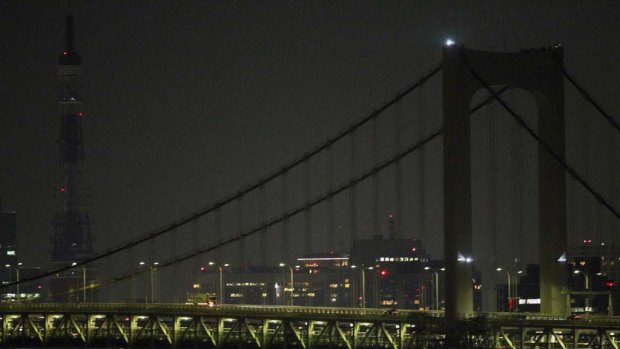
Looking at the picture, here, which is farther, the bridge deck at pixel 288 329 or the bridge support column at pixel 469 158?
the bridge deck at pixel 288 329

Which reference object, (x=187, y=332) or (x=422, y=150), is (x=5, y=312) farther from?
(x=422, y=150)

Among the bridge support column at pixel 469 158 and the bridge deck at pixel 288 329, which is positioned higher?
the bridge support column at pixel 469 158

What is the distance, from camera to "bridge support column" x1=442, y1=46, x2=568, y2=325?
110 metres

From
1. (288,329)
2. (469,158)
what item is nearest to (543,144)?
(469,158)

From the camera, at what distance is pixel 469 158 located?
111688 mm

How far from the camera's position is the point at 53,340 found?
440 feet

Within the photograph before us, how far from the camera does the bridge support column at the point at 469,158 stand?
361ft

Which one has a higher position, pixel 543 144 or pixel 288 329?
pixel 543 144

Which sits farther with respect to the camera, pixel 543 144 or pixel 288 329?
pixel 288 329

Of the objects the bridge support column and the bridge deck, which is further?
the bridge deck

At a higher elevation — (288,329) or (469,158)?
(469,158)

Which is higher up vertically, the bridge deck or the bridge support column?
the bridge support column

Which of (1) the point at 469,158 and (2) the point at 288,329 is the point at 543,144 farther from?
(2) the point at 288,329

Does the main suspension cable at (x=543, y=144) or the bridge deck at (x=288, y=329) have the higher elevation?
the main suspension cable at (x=543, y=144)
